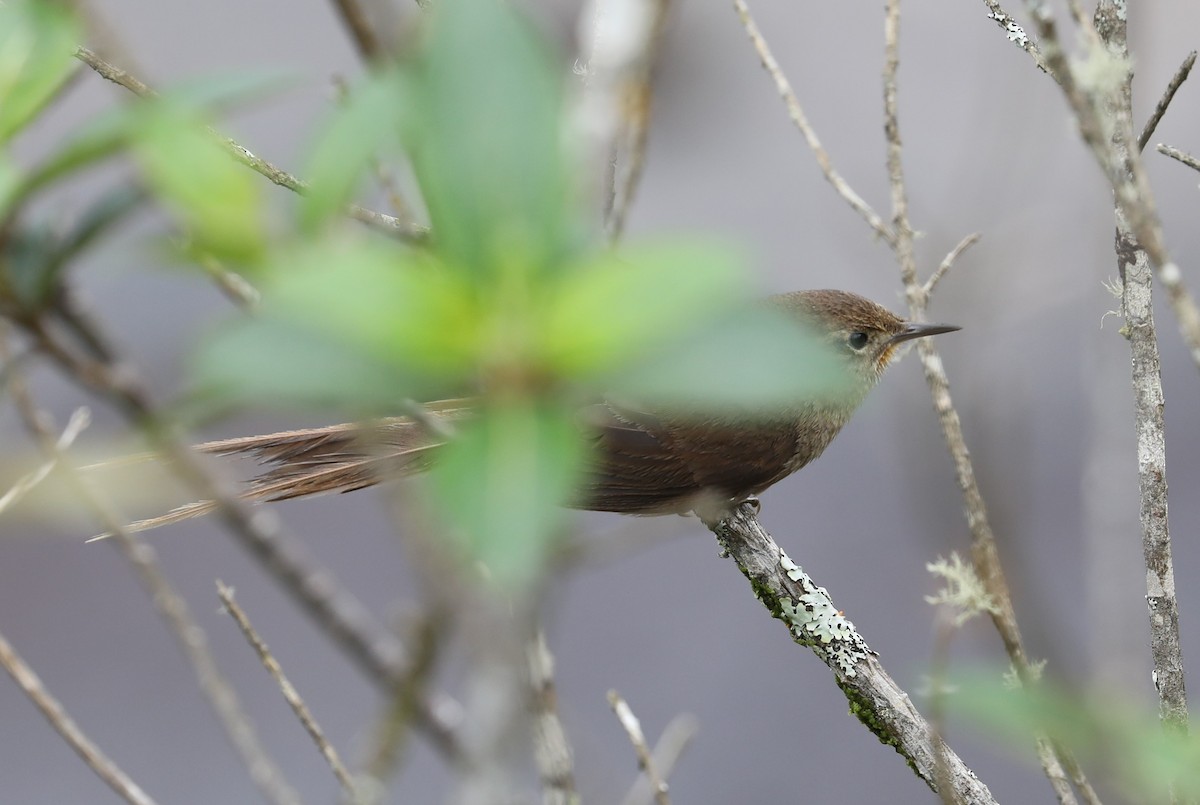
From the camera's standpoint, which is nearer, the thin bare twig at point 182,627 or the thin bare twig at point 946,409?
the thin bare twig at point 182,627

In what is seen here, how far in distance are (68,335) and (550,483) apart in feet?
0.55

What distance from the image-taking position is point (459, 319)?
0.34 metres

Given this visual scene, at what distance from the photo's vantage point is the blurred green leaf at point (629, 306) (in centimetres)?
34

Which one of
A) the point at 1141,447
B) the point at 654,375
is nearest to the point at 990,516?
the point at 1141,447

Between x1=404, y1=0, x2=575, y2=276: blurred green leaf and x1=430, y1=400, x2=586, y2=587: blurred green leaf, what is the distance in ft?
0.16

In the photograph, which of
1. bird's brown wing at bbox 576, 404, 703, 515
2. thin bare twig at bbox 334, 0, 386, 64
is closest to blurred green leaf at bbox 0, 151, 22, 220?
thin bare twig at bbox 334, 0, 386, 64

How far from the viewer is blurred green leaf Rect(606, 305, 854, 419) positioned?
13.0 inches

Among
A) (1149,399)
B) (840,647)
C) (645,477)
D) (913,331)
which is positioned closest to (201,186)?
(1149,399)

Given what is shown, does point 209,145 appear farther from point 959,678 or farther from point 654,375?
point 959,678

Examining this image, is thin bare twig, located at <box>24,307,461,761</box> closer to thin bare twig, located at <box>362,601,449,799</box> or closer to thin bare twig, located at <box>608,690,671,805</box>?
thin bare twig, located at <box>362,601,449,799</box>

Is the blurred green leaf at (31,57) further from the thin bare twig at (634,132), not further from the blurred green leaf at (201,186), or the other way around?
the thin bare twig at (634,132)

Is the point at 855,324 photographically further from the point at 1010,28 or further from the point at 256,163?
the point at 256,163

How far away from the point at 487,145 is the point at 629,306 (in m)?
0.07

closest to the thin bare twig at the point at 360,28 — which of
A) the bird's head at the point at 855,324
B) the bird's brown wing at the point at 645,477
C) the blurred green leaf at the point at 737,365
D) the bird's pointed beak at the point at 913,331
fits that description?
the blurred green leaf at the point at 737,365
